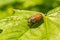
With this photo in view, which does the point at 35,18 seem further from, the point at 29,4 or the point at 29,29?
the point at 29,4

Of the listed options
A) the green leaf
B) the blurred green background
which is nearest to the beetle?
the green leaf

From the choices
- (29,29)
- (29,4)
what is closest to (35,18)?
(29,29)

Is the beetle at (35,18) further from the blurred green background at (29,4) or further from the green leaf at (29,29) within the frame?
the blurred green background at (29,4)

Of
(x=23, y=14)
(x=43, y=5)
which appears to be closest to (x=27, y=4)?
(x=43, y=5)

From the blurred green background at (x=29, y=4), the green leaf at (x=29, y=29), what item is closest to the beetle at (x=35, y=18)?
the green leaf at (x=29, y=29)

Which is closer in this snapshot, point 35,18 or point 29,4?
point 35,18

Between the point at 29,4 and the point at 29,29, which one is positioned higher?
the point at 29,4

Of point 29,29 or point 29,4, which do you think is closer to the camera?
point 29,29
